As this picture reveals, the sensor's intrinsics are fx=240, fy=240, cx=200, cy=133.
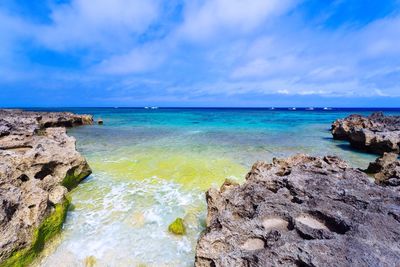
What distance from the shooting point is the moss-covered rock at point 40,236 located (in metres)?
4.09

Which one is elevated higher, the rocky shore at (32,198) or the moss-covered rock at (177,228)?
the rocky shore at (32,198)

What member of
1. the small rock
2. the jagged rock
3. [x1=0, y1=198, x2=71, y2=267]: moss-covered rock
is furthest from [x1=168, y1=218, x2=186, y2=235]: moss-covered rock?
the jagged rock

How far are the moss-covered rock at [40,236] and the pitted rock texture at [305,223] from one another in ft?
10.4

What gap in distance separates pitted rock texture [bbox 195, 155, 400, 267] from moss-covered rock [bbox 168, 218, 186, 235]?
887mm

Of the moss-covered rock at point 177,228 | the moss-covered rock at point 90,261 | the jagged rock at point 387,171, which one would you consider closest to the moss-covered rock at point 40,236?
the moss-covered rock at point 90,261

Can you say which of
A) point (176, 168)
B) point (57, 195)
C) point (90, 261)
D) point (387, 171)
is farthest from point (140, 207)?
point (387, 171)

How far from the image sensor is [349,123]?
21.9 meters

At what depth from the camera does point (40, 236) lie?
4727 mm

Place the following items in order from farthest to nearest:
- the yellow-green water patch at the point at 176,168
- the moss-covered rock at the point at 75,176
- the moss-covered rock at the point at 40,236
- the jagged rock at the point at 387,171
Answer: the yellow-green water patch at the point at 176,168, the moss-covered rock at the point at 75,176, the jagged rock at the point at 387,171, the moss-covered rock at the point at 40,236

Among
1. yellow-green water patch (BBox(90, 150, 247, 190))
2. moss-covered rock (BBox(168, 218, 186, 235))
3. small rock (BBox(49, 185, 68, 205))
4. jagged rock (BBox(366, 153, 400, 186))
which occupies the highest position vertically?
jagged rock (BBox(366, 153, 400, 186))

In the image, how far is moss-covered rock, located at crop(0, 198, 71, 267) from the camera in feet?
A: 13.4

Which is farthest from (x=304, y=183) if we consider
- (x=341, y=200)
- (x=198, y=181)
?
(x=198, y=181)

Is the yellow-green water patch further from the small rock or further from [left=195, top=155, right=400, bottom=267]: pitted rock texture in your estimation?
[left=195, top=155, right=400, bottom=267]: pitted rock texture

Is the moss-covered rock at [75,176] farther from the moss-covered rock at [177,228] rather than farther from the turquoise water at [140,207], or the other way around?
the moss-covered rock at [177,228]
